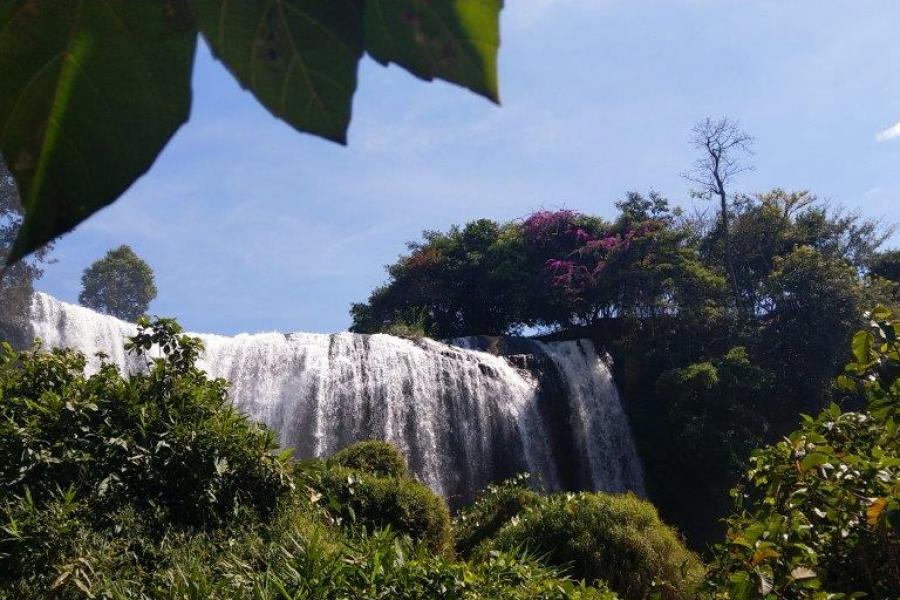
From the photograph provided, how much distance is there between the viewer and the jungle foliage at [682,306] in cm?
1353

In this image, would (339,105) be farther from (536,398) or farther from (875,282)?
(875,282)

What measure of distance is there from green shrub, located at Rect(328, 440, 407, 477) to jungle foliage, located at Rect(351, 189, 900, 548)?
20.5ft

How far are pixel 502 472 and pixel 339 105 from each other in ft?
39.9

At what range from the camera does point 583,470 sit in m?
13.2

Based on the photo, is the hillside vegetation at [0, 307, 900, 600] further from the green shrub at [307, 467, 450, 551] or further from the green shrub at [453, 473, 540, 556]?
the green shrub at [453, 473, 540, 556]

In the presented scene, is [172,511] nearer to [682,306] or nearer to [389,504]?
[389,504]

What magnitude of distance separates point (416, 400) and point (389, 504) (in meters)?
5.39

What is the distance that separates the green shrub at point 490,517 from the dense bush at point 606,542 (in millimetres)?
777

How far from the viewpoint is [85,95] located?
268 millimetres

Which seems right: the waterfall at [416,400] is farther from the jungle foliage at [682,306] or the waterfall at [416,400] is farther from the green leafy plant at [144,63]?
the green leafy plant at [144,63]

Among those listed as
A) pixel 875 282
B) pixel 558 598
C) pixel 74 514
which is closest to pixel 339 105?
pixel 558 598

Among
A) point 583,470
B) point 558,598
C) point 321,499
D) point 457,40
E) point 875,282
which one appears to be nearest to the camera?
point 457,40

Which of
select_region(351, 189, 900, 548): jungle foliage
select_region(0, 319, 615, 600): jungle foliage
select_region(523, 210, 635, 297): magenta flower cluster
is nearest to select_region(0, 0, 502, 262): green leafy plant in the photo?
select_region(0, 319, 615, 600): jungle foliage

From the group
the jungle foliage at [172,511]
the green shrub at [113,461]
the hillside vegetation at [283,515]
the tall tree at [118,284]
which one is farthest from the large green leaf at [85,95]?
the tall tree at [118,284]
